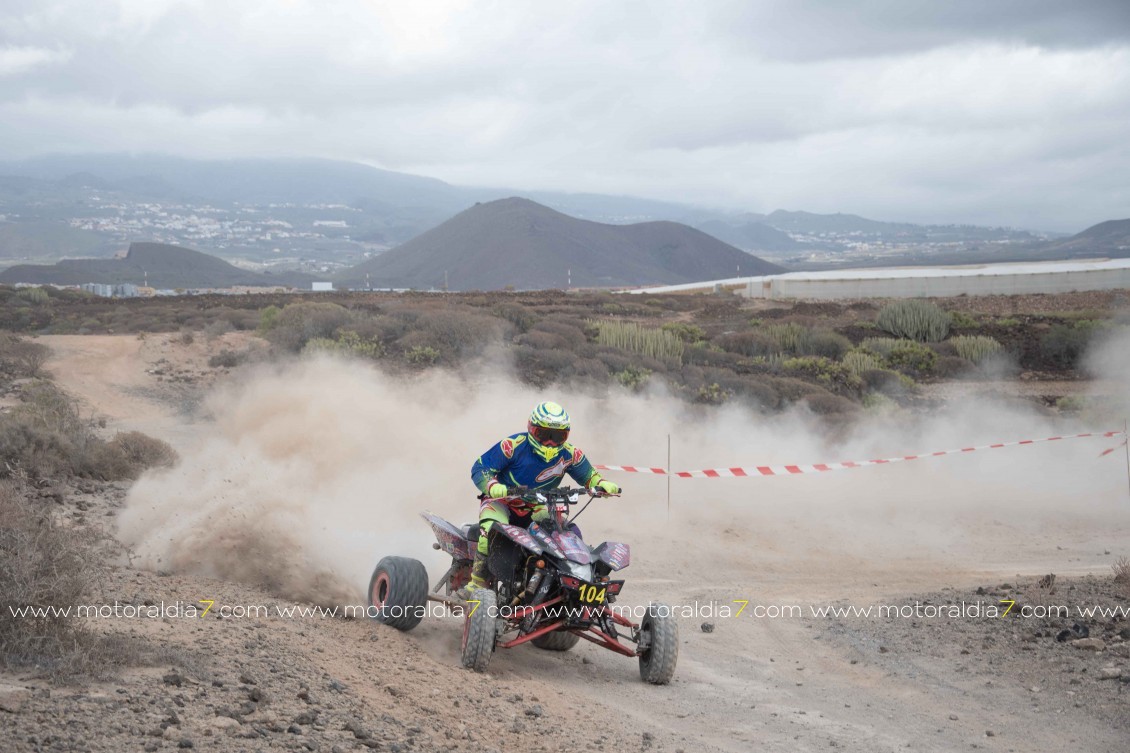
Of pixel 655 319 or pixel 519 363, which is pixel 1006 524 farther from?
pixel 655 319

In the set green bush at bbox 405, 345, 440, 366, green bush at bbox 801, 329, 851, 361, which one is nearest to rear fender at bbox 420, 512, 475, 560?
green bush at bbox 405, 345, 440, 366

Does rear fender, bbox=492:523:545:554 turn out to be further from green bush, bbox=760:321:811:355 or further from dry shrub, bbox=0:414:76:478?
green bush, bbox=760:321:811:355

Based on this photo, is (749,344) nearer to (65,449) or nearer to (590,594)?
(65,449)

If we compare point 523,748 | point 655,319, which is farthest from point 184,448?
point 655,319

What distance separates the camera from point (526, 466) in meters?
9.27

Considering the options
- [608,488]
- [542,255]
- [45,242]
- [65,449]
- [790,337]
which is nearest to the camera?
[608,488]

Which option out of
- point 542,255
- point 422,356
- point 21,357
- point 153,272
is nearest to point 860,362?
point 422,356

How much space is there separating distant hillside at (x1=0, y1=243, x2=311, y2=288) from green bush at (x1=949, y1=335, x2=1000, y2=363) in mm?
75525

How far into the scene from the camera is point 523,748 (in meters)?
6.39

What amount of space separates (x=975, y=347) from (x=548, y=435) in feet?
83.5

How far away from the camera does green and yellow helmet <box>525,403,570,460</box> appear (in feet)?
30.1

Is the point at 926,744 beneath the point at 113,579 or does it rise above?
beneath

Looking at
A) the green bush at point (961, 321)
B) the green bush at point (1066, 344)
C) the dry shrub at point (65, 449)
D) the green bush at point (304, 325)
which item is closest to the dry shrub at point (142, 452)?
the dry shrub at point (65, 449)

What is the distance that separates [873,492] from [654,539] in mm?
5157
